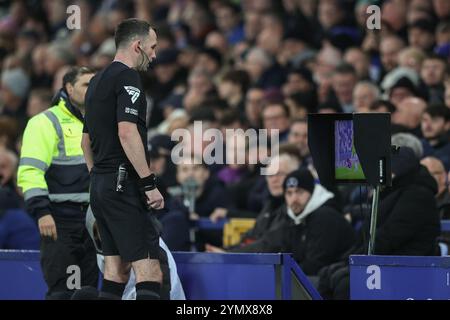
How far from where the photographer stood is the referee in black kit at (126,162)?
8.07m

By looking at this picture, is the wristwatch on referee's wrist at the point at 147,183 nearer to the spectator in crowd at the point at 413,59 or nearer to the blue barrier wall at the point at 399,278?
the blue barrier wall at the point at 399,278

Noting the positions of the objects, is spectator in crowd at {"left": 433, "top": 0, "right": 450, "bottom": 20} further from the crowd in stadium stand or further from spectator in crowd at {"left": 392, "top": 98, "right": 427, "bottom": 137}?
spectator in crowd at {"left": 392, "top": 98, "right": 427, "bottom": 137}

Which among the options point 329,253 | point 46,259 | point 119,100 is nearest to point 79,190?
point 46,259

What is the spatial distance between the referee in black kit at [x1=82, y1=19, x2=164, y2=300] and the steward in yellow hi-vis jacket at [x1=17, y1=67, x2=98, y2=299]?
98cm

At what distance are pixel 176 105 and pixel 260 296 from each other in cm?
726

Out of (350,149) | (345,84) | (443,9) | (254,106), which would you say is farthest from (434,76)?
(350,149)

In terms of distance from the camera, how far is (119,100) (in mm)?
8094

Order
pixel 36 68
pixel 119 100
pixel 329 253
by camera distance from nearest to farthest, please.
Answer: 1. pixel 119 100
2. pixel 329 253
3. pixel 36 68

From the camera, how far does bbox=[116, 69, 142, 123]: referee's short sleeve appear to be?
8047 millimetres

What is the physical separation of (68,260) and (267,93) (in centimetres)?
569

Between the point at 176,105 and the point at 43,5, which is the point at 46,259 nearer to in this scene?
the point at 176,105

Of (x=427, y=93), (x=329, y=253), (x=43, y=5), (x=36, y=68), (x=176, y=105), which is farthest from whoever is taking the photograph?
(x=43, y=5)

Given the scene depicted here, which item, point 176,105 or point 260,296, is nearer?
point 260,296

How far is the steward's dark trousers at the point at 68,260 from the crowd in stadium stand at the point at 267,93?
62 cm
